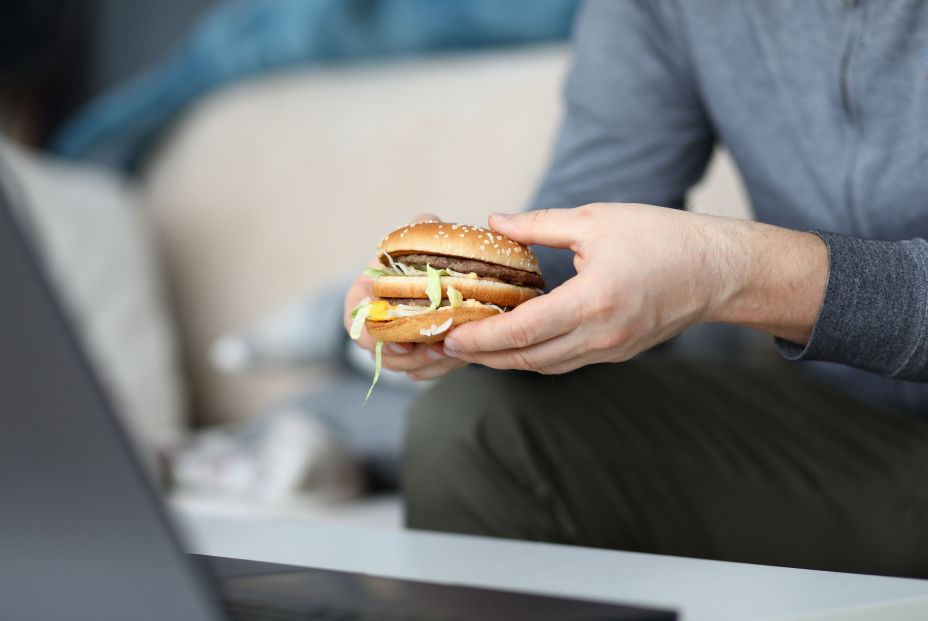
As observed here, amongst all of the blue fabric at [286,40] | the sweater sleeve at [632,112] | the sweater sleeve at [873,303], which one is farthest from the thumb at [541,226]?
the blue fabric at [286,40]

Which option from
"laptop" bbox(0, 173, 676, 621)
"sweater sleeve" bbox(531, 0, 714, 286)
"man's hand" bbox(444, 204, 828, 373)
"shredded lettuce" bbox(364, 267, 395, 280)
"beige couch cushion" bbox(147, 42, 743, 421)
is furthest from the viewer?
"beige couch cushion" bbox(147, 42, 743, 421)

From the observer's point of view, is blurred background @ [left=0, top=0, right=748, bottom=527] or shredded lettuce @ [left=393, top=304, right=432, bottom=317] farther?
blurred background @ [left=0, top=0, right=748, bottom=527]

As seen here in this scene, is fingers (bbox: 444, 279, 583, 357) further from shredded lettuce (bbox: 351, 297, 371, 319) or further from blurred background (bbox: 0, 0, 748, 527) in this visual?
blurred background (bbox: 0, 0, 748, 527)

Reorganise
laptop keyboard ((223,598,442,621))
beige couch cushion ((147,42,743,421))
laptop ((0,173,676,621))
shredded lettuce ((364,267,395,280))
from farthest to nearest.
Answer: beige couch cushion ((147,42,743,421)), shredded lettuce ((364,267,395,280)), laptop keyboard ((223,598,442,621)), laptop ((0,173,676,621))

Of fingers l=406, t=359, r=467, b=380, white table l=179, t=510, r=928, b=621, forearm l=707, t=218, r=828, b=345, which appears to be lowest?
white table l=179, t=510, r=928, b=621

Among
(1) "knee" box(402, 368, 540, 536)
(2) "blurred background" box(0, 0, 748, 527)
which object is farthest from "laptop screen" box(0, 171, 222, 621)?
(2) "blurred background" box(0, 0, 748, 527)

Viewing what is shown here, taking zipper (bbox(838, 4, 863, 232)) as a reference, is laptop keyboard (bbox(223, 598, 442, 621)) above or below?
below
